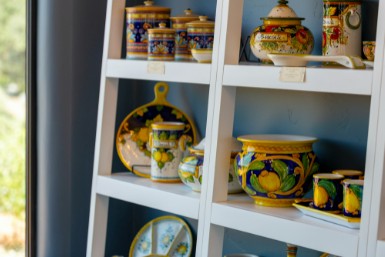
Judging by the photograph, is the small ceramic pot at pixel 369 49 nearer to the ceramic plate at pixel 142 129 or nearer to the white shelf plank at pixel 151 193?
the white shelf plank at pixel 151 193

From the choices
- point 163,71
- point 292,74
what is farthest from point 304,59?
point 163,71

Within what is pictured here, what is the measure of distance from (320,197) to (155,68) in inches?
24.0

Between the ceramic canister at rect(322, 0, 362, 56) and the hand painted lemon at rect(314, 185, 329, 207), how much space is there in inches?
12.8

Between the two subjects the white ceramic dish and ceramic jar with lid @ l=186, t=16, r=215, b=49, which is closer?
the white ceramic dish

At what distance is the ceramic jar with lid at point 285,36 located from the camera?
5.66ft

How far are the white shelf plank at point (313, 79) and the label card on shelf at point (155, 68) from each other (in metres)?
0.25

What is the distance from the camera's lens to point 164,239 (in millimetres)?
2330

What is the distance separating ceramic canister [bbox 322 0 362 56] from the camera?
66.0 inches

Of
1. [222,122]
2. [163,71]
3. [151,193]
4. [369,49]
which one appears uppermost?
[369,49]

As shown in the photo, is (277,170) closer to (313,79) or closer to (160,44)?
(313,79)

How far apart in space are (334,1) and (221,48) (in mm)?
294

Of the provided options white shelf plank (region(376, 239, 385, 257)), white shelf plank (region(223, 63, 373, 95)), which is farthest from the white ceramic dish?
white shelf plank (region(376, 239, 385, 257))

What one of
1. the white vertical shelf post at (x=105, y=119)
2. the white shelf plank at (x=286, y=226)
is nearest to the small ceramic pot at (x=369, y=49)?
the white shelf plank at (x=286, y=226)

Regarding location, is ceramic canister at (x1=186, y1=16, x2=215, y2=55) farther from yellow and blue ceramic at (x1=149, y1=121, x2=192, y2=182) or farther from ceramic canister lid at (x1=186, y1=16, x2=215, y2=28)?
yellow and blue ceramic at (x1=149, y1=121, x2=192, y2=182)
